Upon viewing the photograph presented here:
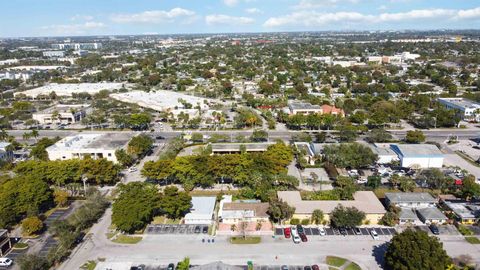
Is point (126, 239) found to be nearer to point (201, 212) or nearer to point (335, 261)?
point (201, 212)

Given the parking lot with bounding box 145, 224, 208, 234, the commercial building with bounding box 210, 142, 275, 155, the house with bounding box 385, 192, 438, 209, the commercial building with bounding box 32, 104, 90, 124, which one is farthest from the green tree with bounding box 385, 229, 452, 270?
the commercial building with bounding box 32, 104, 90, 124

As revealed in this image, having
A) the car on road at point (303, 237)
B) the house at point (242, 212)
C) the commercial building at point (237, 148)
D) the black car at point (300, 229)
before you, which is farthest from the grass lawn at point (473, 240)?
the commercial building at point (237, 148)

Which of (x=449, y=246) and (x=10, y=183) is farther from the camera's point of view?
(x=10, y=183)

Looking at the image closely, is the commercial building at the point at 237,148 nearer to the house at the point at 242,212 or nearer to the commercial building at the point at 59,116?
the house at the point at 242,212

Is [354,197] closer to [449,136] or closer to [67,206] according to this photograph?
[67,206]

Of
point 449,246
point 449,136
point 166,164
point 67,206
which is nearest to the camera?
point 449,246

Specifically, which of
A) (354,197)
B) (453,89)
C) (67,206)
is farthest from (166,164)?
(453,89)

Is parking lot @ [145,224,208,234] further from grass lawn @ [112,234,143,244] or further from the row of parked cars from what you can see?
the row of parked cars
